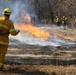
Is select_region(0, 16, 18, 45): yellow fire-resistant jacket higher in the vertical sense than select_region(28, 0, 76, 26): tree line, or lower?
higher

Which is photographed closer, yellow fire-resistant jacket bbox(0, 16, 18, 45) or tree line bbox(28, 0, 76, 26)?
yellow fire-resistant jacket bbox(0, 16, 18, 45)

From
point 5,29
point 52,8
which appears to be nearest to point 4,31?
point 5,29

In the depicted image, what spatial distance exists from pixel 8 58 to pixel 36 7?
58122 millimetres

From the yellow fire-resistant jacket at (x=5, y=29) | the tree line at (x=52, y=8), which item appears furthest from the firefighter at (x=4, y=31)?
the tree line at (x=52, y=8)

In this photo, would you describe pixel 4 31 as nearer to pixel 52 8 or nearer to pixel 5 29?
pixel 5 29

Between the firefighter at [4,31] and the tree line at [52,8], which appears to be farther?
the tree line at [52,8]

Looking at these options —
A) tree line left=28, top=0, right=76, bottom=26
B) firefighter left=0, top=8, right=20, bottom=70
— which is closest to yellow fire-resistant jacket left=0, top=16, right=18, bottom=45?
firefighter left=0, top=8, right=20, bottom=70

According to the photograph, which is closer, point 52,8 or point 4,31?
point 4,31

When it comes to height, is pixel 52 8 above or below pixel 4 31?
below

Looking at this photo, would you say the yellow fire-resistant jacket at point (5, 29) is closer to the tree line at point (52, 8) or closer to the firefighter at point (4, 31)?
the firefighter at point (4, 31)

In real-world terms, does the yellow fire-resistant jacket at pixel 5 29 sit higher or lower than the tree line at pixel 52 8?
higher

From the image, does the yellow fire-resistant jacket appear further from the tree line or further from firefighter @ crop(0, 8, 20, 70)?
the tree line

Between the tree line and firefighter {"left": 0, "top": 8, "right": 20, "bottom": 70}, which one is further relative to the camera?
the tree line

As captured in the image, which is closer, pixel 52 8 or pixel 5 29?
pixel 5 29
